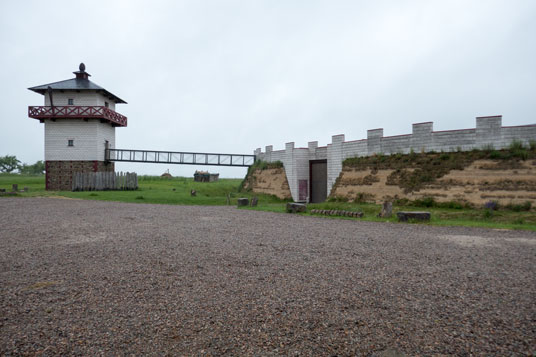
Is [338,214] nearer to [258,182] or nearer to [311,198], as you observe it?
[311,198]

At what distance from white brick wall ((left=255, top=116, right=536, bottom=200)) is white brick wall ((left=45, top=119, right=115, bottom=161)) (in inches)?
783

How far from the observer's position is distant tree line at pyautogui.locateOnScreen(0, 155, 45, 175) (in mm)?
76062

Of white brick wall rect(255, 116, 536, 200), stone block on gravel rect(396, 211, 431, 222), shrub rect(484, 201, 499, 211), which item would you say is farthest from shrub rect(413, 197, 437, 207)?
stone block on gravel rect(396, 211, 431, 222)

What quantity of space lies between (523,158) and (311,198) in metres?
14.9

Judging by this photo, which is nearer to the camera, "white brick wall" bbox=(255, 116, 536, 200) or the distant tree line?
"white brick wall" bbox=(255, 116, 536, 200)

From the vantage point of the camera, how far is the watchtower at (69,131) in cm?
3494

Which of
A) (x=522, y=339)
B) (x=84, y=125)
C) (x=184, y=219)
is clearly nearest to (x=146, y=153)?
(x=84, y=125)

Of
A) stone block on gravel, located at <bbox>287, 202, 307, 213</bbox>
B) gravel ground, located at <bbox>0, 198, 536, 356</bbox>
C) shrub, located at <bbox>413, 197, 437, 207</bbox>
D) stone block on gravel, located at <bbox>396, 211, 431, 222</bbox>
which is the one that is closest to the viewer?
gravel ground, located at <bbox>0, 198, 536, 356</bbox>

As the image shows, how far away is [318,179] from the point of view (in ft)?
88.0

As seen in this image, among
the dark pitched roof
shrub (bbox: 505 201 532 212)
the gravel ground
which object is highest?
the dark pitched roof

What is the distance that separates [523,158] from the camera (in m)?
15.4

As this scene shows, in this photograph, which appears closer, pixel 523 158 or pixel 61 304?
pixel 61 304

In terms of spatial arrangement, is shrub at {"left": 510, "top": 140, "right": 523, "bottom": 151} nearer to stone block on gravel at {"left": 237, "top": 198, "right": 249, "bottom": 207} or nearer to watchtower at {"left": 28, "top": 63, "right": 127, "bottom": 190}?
stone block on gravel at {"left": 237, "top": 198, "right": 249, "bottom": 207}

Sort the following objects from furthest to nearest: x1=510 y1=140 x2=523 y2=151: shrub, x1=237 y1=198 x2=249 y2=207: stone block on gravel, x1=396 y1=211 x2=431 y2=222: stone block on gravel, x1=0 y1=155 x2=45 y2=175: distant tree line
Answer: x1=0 y1=155 x2=45 y2=175: distant tree line < x1=237 y1=198 x2=249 y2=207: stone block on gravel < x1=510 y1=140 x2=523 y2=151: shrub < x1=396 y1=211 x2=431 y2=222: stone block on gravel
